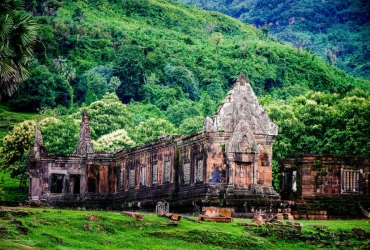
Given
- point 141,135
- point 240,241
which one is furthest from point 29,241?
point 141,135

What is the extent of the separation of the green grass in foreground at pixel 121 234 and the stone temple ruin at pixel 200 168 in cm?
877

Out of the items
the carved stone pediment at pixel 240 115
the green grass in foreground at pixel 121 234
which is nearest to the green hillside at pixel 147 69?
the carved stone pediment at pixel 240 115

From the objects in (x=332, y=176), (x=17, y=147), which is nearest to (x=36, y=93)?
(x=17, y=147)

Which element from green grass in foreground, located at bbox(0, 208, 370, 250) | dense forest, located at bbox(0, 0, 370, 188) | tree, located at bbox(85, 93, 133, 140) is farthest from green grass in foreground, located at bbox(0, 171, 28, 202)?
green grass in foreground, located at bbox(0, 208, 370, 250)

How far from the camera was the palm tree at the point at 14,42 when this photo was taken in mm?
38438

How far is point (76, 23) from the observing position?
199625 mm

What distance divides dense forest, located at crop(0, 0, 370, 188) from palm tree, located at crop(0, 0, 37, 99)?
29118 millimetres

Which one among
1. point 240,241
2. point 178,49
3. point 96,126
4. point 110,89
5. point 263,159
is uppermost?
point 178,49

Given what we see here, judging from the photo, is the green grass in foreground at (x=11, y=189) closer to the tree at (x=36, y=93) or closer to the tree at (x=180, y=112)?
the tree at (x=36, y=93)

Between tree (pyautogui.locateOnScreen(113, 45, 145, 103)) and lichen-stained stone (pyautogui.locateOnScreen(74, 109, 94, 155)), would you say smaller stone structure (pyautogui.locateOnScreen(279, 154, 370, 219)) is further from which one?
tree (pyautogui.locateOnScreen(113, 45, 145, 103))

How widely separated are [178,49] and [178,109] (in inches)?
2109

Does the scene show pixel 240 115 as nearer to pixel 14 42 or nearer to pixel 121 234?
pixel 14 42

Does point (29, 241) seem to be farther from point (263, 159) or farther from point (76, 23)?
point (76, 23)

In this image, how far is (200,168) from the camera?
163 ft
